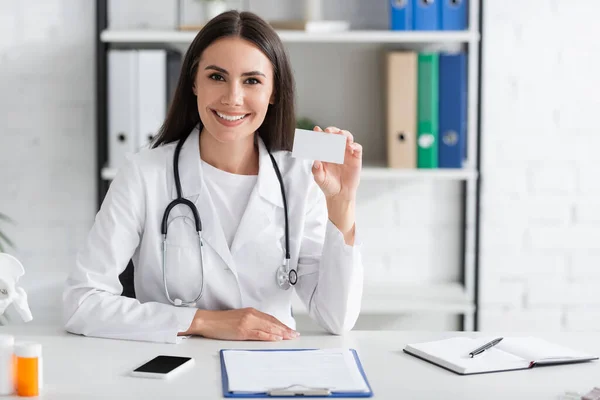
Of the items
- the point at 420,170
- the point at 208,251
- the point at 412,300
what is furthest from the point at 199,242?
the point at 412,300

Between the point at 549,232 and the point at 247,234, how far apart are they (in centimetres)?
141

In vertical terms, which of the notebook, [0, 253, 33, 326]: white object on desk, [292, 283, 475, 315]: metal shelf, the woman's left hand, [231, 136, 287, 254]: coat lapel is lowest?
[292, 283, 475, 315]: metal shelf

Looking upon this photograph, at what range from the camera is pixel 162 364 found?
4.23 ft

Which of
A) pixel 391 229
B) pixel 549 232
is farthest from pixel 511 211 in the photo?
pixel 391 229

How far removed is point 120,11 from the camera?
2.61 m

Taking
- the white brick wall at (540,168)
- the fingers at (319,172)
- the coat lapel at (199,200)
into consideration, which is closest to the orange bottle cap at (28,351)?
the coat lapel at (199,200)

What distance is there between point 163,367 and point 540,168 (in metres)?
1.79

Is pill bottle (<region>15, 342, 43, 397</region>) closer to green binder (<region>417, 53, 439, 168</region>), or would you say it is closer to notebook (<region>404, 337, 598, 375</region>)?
notebook (<region>404, 337, 598, 375</region>)

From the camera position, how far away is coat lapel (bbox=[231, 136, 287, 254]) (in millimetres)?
1689

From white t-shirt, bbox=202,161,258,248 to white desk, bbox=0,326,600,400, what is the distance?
32cm

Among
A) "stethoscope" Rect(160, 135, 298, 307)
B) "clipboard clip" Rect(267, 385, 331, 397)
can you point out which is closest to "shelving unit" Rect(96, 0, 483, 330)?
"stethoscope" Rect(160, 135, 298, 307)

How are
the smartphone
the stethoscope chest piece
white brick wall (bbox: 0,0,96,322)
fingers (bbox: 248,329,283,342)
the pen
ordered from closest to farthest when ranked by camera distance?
1. the smartphone
2. the pen
3. fingers (bbox: 248,329,283,342)
4. the stethoscope chest piece
5. white brick wall (bbox: 0,0,96,322)

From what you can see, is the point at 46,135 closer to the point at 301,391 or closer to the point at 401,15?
the point at 401,15

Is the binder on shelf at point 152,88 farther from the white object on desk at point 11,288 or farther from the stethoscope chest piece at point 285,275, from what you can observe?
the white object on desk at point 11,288
